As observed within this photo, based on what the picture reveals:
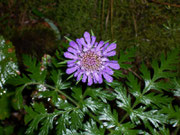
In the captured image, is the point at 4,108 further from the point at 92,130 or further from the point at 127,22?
the point at 127,22

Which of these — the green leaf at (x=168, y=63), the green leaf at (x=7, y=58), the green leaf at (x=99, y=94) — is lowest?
the green leaf at (x=99, y=94)

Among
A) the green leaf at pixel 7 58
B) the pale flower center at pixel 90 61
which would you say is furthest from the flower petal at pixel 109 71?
the green leaf at pixel 7 58

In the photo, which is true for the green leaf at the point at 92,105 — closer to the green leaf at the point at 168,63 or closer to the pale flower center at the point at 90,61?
the pale flower center at the point at 90,61

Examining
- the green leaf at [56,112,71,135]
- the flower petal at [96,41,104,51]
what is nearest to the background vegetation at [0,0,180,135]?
the green leaf at [56,112,71,135]

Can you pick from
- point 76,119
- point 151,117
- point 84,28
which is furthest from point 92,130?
point 84,28

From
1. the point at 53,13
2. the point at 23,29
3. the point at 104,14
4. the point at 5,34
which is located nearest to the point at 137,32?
the point at 104,14

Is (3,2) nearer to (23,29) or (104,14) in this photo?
(23,29)

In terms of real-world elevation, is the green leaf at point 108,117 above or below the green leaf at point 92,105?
below
